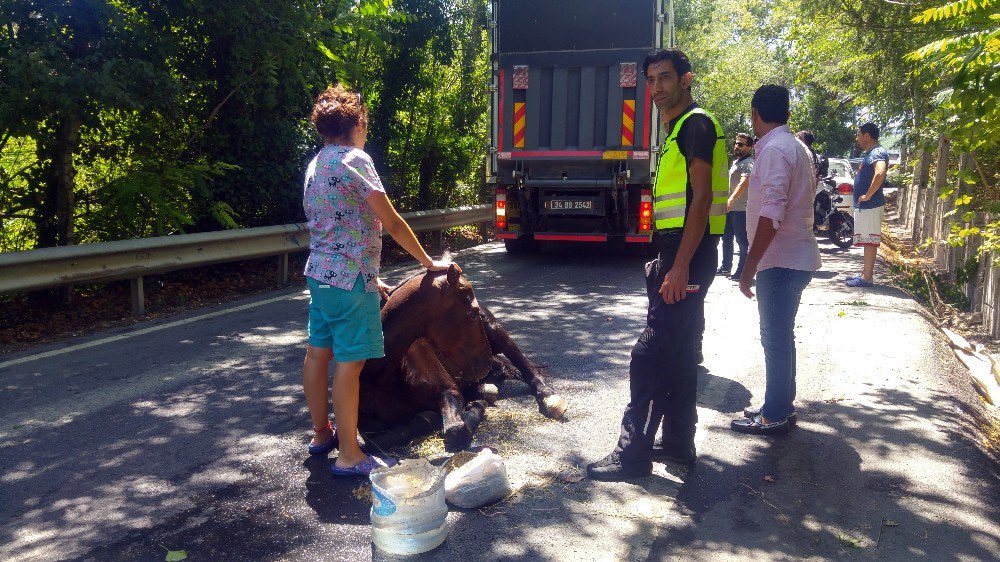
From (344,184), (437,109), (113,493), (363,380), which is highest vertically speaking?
(437,109)

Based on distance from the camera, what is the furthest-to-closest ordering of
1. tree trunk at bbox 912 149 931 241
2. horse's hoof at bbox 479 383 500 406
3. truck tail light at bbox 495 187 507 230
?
tree trunk at bbox 912 149 931 241
truck tail light at bbox 495 187 507 230
horse's hoof at bbox 479 383 500 406

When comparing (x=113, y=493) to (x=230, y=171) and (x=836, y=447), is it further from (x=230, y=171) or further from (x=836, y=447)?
(x=230, y=171)

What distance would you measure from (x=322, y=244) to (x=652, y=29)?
8.71 meters

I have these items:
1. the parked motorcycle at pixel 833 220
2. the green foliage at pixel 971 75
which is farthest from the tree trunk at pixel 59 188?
the parked motorcycle at pixel 833 220

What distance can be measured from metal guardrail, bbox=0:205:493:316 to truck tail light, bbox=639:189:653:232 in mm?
4732

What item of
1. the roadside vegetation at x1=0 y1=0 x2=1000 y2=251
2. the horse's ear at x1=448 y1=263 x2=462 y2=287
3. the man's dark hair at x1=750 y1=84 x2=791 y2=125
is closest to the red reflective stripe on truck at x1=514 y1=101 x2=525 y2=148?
the roadside vegetation at x1=0 y1=0 x2=1000 y2=251

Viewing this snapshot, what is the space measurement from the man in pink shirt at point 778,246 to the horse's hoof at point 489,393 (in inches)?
56.6

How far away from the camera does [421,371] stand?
15.0 feet

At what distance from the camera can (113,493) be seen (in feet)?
12.6

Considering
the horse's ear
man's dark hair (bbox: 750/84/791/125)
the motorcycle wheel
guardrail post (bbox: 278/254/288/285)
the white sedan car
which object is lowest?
guardrail post (bbox: 278/254/288/285)

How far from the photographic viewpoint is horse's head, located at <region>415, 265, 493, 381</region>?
459 centimetres

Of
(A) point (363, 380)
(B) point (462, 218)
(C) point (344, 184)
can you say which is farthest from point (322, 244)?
(B) point (462, 218)

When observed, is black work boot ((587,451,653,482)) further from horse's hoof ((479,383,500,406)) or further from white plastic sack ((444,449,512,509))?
horse's hoof ((479,383,500,406))

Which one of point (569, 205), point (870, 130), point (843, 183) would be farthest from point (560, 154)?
point (843, 183)
